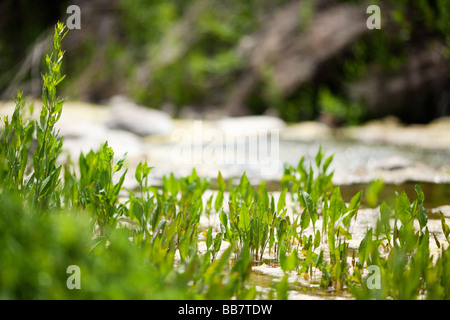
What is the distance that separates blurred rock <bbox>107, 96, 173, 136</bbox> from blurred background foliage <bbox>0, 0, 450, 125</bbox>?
2.05 metres

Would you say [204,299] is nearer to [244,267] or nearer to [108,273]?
[244,267]

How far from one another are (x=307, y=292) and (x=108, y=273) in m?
1.05

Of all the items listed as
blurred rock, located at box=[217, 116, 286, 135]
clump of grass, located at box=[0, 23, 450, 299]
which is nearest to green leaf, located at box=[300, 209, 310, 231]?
clump of grass, located at box=[0, 23, 450, 299]

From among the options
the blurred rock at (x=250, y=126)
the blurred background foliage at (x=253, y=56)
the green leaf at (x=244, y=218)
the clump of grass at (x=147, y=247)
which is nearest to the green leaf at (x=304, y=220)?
the clump of grass at (x=147, y=247)

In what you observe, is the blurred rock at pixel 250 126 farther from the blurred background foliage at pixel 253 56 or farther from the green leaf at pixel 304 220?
the green leaf at pixel 304 220

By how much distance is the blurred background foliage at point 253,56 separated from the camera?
39.0ft

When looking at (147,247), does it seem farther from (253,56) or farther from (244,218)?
(253,56)

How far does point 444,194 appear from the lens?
4.80m

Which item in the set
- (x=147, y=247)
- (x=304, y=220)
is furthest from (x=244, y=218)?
(x=147, y=247)

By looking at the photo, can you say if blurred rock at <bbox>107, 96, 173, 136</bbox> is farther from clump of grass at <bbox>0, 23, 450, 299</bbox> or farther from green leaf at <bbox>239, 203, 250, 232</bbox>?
green leaf at <bbox>239, 203, 250, 232</bbox>

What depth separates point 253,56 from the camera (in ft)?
51.0

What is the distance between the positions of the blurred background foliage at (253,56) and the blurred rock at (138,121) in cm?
205

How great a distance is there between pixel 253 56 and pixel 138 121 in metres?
5.67
